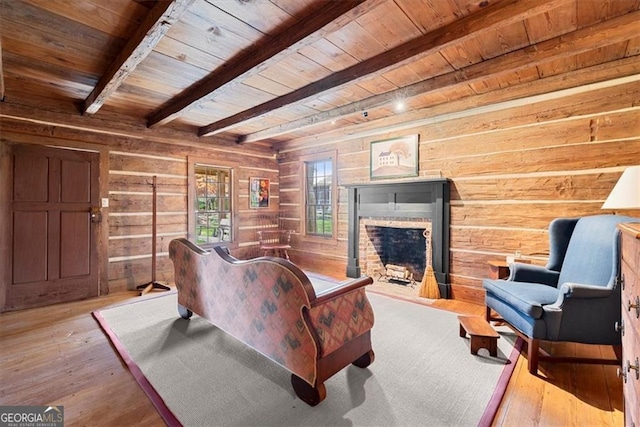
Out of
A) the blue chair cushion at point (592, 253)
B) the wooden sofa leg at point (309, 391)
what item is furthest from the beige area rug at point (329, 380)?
the blue chair cushion at point (592, 253)

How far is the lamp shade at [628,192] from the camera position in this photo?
2072mm

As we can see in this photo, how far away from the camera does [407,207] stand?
421 centimetres

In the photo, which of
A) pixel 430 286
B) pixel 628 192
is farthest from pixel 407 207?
pixel 628 192

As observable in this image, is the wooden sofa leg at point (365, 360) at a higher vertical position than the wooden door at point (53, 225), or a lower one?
lower

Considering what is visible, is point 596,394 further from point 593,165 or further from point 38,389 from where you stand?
point 38,389

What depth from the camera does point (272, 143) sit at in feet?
19.8

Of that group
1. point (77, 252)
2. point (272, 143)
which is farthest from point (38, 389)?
point (272, 143)

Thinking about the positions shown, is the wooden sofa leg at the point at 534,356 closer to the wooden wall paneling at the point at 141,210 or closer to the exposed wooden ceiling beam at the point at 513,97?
the exposed wooden ceiling beam at the point at 513,97

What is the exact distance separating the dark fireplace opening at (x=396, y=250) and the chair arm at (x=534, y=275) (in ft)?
5.34

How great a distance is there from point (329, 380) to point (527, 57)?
316 cm

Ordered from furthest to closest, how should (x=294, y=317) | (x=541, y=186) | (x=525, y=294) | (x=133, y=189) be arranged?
(x=133, y=189) < (x=541, y=186) < (x=525, y=294) < (x=294, y=317)

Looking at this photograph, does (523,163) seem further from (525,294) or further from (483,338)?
(483,338)

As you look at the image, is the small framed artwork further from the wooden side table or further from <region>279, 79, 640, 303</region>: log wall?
the wooden side table

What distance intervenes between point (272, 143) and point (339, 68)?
11.3 ft
